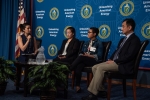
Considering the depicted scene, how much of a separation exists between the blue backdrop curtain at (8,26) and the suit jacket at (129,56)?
3426 millimetres

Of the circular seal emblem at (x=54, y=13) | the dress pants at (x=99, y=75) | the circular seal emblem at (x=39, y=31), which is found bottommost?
the dress pants at (x=99, y=75)

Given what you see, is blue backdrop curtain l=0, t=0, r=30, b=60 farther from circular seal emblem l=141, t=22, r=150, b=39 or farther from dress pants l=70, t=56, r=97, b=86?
circular seal emblem l=141, t=22, r=150, b=39

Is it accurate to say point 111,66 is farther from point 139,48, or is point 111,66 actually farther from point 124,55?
point 139,48

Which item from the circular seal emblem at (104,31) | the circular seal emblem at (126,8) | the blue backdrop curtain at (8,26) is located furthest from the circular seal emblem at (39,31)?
the circular seal emblem at (126,8)

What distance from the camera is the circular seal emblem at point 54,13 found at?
582 cm

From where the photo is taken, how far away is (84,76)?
18.0 ft

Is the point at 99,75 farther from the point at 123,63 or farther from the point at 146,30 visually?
the point at 146,30

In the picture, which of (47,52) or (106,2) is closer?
(106,2)

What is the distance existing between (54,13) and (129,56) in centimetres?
298

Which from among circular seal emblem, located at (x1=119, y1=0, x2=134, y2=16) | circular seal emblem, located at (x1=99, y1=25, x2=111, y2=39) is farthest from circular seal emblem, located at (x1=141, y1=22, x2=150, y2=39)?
circular seal emblem, located at (x1=99, y1=25, x2=111, y2=39)

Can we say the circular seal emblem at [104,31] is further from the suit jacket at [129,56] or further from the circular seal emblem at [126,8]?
the suit jacket at [129,56]

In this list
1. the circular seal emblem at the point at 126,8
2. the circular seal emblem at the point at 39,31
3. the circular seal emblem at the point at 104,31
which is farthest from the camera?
the circular seal emblem at the point at 39,31

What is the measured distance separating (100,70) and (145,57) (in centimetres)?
149

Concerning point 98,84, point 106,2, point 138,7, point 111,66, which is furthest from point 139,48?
point 106,2
